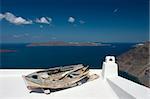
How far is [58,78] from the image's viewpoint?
221 inches

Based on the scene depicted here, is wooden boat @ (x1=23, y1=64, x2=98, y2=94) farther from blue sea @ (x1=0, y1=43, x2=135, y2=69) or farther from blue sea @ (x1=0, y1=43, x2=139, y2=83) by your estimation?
blue sea @ (x1=0, y1=43, x2=139, y2=83)

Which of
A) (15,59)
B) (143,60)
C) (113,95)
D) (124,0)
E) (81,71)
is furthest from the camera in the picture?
(124,0)

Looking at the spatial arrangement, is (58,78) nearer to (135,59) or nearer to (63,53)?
(135,59)

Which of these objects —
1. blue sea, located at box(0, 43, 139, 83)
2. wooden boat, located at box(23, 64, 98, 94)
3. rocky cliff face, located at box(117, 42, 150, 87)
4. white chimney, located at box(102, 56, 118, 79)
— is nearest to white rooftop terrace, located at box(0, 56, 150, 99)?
white chimney, located at box(102, 56, 118, 79)

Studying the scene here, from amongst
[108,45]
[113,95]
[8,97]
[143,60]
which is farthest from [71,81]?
[143,60]

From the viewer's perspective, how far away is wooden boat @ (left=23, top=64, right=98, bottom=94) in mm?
5455

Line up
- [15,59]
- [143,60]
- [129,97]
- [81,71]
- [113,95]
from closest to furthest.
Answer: [129,97]
[113,95]
[81,71]
[15,59]
[143,60]

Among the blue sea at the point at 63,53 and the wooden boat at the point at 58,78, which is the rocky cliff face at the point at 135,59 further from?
the wooden boat at the point at 58,78

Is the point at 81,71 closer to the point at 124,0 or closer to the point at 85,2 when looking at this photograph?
the point at 85,2

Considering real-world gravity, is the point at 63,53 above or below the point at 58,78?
below

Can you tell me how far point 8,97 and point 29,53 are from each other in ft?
85.2

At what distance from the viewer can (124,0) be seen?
3650 cm

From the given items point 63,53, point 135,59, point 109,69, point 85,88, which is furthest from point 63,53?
point 85,88

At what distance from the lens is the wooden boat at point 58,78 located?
17.9ft
